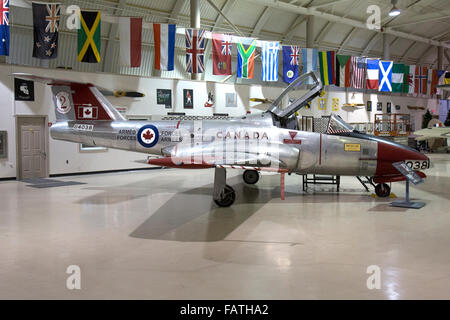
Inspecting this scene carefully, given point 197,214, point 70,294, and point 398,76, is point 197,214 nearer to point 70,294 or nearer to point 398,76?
point 70,294

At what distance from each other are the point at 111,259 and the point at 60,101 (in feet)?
20.0

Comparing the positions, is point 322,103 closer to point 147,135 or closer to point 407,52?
point 147,135

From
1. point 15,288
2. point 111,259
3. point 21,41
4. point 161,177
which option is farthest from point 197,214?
point 21,41

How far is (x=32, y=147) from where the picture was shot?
12.9m

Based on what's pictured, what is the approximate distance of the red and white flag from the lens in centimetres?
1382

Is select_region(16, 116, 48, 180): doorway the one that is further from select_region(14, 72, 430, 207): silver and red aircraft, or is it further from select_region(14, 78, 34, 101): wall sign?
select_region(14, 72, 430, 207): silver and red aircraft

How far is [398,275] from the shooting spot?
4.46 meters

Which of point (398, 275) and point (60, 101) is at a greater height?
point (60, 101)

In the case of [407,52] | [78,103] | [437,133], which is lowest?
[437,133]

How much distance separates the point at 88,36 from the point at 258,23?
487 inches

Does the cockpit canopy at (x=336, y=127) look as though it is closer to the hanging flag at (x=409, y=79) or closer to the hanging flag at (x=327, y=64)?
the hanging flag at (x=327, y=64)

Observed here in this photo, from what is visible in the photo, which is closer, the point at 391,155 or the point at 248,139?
the point at 391,155

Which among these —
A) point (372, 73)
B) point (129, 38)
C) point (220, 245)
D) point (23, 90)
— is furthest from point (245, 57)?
point (220, 245)

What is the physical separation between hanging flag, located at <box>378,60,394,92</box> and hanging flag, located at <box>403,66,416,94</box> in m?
2.06
